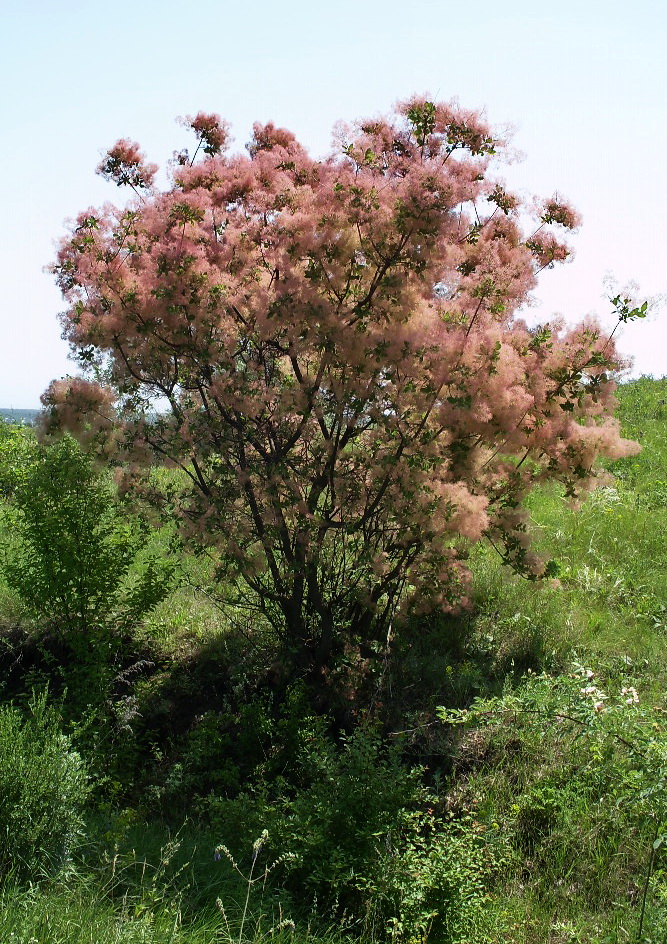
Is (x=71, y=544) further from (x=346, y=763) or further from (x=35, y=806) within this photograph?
(x=346, y=763)

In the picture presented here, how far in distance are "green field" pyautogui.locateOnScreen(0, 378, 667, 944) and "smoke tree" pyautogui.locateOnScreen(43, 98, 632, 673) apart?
0.57 meters

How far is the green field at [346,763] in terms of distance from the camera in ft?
12.2

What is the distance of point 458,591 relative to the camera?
5711mm

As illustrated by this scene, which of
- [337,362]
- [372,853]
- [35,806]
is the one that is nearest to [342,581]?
[337,362]

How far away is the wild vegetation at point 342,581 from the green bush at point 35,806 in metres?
0.01

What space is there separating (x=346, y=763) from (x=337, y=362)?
7.14 ft

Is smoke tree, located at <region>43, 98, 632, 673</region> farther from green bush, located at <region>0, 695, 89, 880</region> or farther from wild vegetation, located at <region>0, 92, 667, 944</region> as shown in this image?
green bush, located at <region>0, 695, 89, 880</region>

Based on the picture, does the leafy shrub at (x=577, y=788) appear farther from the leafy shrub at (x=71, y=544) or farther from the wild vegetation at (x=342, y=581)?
the leafy shrub at (x=71, y=544)

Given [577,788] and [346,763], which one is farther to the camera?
[577,788]

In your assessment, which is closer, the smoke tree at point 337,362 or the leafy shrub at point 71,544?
the smoke tree at point 337,362

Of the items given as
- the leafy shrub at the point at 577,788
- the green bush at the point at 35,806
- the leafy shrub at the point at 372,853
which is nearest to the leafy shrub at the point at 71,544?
the green bush at the point at 35,806

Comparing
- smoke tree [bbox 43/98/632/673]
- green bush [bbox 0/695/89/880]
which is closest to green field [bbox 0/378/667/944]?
green bush [bbox 0/695/89/880]

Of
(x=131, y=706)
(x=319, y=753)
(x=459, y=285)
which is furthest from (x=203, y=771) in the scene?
(x=459, y=285)

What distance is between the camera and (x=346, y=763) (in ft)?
14.6
